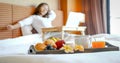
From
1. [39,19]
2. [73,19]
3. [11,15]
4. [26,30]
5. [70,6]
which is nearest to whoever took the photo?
[11,15]

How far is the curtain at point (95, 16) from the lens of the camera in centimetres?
460

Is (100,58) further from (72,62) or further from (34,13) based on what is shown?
(34,13)

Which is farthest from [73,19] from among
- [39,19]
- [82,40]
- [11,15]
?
[82,40]

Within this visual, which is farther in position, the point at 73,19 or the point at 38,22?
the point at 73,19

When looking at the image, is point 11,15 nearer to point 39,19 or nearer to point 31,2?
point 39,19

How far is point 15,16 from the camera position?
3.18m

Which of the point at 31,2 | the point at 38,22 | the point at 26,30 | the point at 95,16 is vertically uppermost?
the point at 31,2

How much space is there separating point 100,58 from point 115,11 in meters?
3.79

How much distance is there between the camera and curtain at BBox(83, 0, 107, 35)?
4.60 m

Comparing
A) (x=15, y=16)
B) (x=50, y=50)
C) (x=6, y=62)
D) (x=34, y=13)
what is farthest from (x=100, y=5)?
(x=6, y=62)

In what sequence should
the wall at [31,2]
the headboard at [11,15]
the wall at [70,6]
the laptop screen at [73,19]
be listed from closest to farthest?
the headboard at [11,15] → the wall at [31,2] → the laptop screen at [73,19] → the wall at [70,6]

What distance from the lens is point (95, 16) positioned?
183 inches

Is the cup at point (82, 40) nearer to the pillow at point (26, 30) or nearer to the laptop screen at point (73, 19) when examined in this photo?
the pillow at point (26, 30)

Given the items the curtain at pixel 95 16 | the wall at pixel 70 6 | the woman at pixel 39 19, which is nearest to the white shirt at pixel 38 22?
the woman at pixel 39 19
